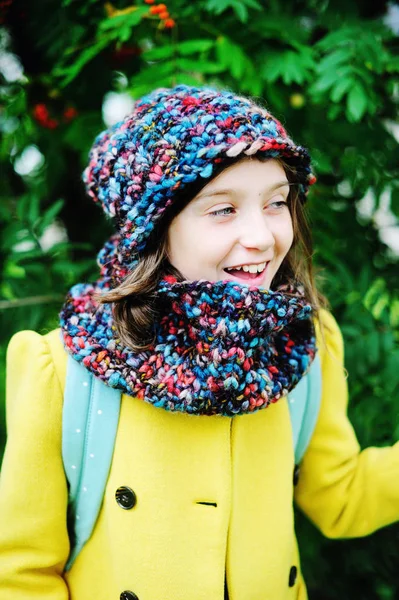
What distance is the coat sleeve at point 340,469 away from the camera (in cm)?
155

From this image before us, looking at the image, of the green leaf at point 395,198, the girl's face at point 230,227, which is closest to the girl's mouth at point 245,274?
the girl's face at point 230,227

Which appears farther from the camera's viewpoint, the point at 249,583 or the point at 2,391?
the point at 2,391

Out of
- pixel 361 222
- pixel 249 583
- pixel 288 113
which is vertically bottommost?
pixel 249 583

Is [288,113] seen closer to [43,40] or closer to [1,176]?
[43,40]

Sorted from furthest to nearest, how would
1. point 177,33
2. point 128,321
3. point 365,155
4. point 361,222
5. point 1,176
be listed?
point 1,176, point 361,222, point 365,155, point 177,33, point 128,321

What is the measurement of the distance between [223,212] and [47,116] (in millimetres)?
1344

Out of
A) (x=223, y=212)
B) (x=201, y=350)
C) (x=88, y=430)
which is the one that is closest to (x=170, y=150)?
(x=223, y=212)

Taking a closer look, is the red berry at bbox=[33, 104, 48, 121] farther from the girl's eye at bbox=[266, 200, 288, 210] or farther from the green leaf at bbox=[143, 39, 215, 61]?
the girl's eye at bbox=[266, 200, 288, 210]

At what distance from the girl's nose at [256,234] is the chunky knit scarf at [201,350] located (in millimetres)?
100

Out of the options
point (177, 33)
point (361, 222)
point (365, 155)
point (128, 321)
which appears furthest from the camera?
point (361, 222)

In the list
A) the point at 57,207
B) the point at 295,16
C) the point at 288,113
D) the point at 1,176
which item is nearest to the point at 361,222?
the point at 288,113

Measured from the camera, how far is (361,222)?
232cm

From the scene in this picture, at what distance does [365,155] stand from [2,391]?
71.3 inches

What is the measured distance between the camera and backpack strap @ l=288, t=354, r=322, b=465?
1.51 meters
